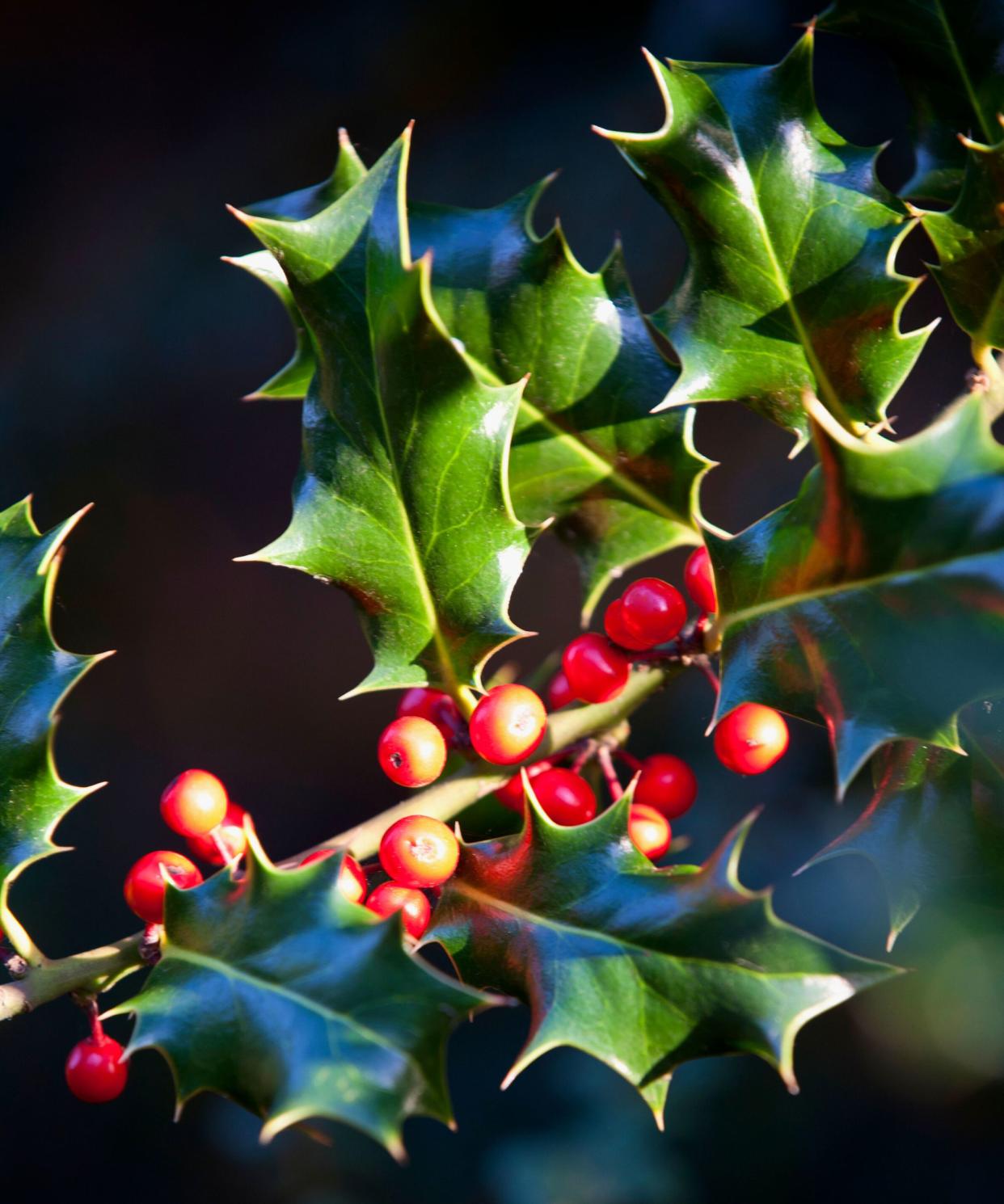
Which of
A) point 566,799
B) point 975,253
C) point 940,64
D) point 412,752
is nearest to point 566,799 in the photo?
point 566,799

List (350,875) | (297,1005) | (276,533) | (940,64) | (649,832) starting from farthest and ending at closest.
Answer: (276,533) → (940,64) → (649,832) → (350,875) → (297,1005)

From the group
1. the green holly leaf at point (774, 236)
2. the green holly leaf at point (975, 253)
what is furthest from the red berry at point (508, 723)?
the green holly leaf at point (975, 253)

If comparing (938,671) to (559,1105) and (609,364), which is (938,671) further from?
(559,1105)

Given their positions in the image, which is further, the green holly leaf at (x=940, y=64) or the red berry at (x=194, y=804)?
the green holly leaf at (x=940, y=64)

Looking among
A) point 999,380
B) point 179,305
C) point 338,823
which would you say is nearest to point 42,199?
point 179,305

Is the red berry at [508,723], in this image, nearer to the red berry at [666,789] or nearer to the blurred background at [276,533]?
the red berry at [666,789]

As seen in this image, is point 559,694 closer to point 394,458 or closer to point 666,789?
point 666,789
